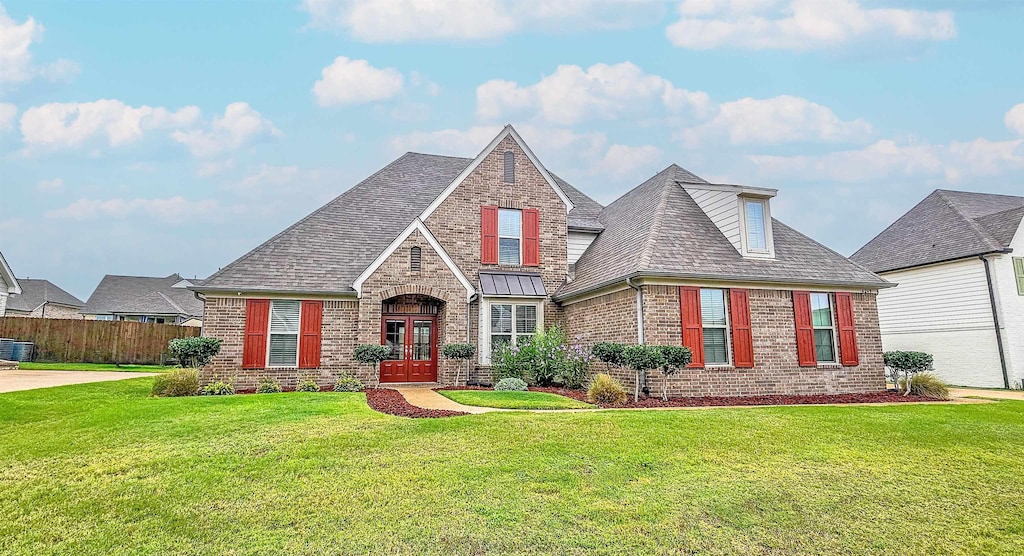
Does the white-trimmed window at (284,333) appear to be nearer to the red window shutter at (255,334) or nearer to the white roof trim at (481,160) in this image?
the red window shutter at (255,334)

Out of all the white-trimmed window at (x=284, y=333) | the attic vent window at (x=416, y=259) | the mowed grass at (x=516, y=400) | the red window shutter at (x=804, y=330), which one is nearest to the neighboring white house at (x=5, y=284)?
the white-trimmed window at (x=284, y=333)

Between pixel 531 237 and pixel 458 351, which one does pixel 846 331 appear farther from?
pixel 458 351

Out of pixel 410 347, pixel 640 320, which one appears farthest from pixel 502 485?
pixel 410 347

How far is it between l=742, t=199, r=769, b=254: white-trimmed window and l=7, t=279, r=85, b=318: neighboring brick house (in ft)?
159

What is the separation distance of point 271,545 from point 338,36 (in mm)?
19679

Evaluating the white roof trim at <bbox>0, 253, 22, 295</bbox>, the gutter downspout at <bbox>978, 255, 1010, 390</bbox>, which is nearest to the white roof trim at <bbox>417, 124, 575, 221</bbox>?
the gutter downspout at <bbox>978, 255, 1010, 390</bbox>

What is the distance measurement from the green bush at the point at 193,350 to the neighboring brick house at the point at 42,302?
3803 cm

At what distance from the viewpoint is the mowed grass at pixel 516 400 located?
926cm

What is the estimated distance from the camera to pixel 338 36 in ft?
61.7

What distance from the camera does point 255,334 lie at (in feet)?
43.3

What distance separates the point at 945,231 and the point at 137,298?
50.0m

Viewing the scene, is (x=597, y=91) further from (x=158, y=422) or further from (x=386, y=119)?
(x=158, y=422)

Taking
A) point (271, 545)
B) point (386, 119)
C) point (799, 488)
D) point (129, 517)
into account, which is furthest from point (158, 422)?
point (386, 119)

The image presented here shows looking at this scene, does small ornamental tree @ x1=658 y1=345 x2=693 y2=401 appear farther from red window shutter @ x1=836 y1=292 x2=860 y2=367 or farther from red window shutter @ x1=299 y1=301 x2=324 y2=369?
red window shutter @ x1=299 y1=301 x2=324 y2=369
